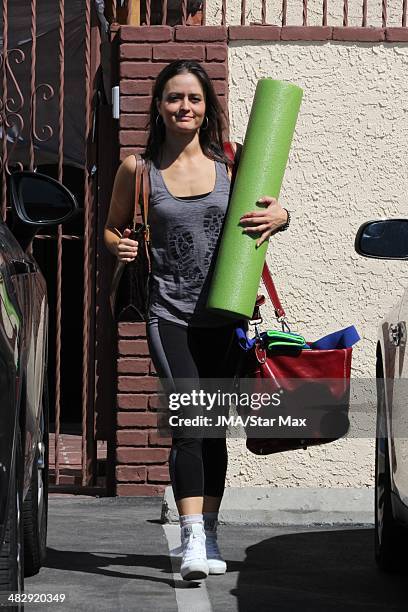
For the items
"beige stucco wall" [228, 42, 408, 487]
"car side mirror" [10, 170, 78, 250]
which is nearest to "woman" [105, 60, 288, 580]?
"car side mirror" [10, 170, 78, 250]

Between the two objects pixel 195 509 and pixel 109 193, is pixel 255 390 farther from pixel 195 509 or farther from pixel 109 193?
pixel 109 193

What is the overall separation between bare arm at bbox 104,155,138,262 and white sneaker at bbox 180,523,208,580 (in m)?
1.04

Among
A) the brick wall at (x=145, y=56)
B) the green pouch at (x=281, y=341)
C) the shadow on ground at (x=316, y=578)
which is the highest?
the brick wall at (x=145, y=56)

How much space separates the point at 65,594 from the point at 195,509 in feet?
1.86

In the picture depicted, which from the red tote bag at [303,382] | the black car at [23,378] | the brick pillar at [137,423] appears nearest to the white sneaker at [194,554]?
the red tote bag at [303,382]

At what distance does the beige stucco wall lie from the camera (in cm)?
791

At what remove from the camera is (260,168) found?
5441 mm

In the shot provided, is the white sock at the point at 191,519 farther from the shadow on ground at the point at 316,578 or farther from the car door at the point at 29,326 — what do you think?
the car door at the point at 29,326

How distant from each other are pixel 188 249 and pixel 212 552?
1.18 m

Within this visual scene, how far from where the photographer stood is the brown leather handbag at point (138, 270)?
18.0 ft

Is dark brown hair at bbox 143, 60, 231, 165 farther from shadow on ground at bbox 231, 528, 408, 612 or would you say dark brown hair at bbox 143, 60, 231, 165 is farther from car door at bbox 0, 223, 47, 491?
shadow on ground at bbox 231, 528, 408, 612

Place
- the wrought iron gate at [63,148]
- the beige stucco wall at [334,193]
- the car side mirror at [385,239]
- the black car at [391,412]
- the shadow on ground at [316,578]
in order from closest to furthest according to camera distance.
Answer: the black car at [391,412] → the car side mirror at [385,239] → the shadow on ground at [316,578] → the beige stucco wall at [334,193] → the wrought iron gate at [63,148]

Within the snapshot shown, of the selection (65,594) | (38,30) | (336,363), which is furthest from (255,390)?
(38,30)

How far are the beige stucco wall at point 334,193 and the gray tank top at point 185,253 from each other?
247 centimetres
